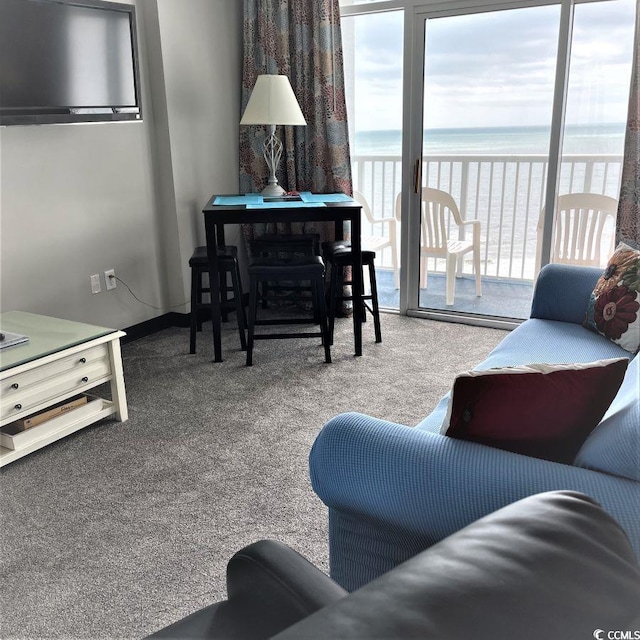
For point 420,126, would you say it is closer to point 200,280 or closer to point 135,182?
point 200,280

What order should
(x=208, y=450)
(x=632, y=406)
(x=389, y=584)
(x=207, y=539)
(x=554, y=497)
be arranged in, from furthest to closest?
(x=208, y=450) → (x=207, y=539) → (x=632, y=406) → (x=554, y=497) → (x=389, y=584)

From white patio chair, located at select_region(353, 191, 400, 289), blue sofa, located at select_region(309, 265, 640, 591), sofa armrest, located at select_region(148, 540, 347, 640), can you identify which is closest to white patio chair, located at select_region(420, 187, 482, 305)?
white patio chair, located at select_region(353, 191, 400, 289)

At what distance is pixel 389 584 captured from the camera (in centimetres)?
63

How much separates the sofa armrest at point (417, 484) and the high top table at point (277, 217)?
87.1 inches

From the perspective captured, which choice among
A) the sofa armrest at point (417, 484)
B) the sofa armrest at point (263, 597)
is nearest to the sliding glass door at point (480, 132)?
the sofa armrest at point (417, 484)

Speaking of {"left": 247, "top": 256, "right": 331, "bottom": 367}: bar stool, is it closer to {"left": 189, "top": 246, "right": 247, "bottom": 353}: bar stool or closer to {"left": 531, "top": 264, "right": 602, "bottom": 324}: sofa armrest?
{"left": 189, "top": 246, "right": 247, "bottom": 353}: bar stool

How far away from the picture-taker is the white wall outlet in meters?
3.70

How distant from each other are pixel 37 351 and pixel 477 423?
193cm

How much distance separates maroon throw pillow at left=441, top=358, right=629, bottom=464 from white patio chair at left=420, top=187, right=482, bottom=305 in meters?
3.01

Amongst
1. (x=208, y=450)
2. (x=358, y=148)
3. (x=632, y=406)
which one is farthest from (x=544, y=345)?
(x=358, y=148)

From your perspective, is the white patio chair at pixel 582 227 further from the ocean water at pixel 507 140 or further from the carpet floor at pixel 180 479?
the carpet floor at pixel 180 479

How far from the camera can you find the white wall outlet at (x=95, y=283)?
12.1 feet

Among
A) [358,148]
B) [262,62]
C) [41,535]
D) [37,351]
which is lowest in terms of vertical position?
[41,535]

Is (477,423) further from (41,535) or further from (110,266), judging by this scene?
(110,266)
